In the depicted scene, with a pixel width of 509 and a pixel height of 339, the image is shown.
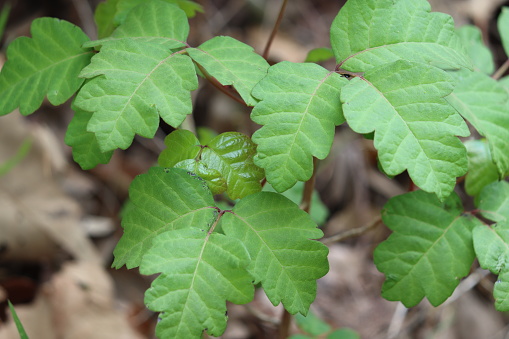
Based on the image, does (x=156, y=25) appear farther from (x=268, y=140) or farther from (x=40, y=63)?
(x=268, y=140)

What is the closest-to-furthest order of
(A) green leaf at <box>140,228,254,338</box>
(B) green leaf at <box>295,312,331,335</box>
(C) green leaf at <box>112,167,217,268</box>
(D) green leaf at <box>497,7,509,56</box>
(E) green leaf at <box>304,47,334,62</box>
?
(A) green leaf at <box>140,228,254,338</box> < (C) green leaf at <box>112,167,217,268</box> < (E) green leaf at <box>304,47,334,62</box> < (D) green leaf at <box>497,7,509,56</box> < (B) green leaf at <box>295,312,331,335</box>

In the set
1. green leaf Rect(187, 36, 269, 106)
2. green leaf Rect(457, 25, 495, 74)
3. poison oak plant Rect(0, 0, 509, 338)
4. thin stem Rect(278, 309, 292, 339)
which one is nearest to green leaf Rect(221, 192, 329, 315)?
poison oak plant Rect(0, 0, 509, 338)

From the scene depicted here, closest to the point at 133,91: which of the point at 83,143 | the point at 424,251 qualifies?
the point at 83,143

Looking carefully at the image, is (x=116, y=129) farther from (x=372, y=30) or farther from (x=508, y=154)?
(x=508, y=154)

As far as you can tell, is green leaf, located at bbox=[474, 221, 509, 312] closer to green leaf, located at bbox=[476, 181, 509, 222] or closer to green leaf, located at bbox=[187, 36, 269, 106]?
green leaf, located at bbox=[476, 181, 509, 222]

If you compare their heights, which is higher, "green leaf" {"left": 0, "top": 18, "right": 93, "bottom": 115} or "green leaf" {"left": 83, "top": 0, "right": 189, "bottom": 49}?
"green leaf" {"left": 83, "top": 0, "right": 189, "bottom": 49}

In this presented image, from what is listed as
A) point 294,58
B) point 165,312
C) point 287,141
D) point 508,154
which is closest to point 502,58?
point 294,58

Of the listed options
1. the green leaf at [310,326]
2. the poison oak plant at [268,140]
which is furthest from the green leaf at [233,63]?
the green leaf at [310,326]

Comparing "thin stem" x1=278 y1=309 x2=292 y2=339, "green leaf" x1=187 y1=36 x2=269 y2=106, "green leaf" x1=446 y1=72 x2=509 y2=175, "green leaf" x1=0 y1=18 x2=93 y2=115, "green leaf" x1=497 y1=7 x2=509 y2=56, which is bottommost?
"thin stem" x1=278 y1=309 x2=292 y2=339
